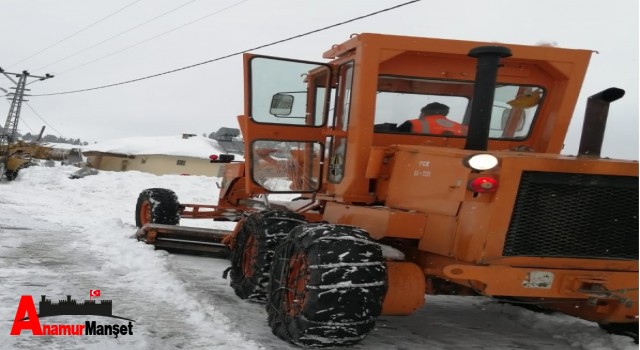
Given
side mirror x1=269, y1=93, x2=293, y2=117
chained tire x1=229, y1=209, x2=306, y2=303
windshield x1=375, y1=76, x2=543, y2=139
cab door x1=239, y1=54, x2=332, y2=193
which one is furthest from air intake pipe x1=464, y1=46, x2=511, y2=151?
side mirror x1=269, y1=93, x2=293, y2=117

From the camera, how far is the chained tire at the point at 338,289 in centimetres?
399

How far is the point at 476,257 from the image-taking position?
4.15 meters

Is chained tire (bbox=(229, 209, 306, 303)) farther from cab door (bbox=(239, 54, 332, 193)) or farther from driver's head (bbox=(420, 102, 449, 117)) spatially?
driver's head (bbox=(420, 102, 449, 117))

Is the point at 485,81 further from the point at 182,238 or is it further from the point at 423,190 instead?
the point at 182,238

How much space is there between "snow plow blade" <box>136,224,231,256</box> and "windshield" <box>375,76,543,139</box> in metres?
3.81

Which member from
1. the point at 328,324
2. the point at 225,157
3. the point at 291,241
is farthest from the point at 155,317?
the point at 225,157

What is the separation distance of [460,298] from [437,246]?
301 cm

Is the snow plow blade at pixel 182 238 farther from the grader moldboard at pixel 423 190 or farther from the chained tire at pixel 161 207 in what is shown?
the grader moldboard at pixel 423 190

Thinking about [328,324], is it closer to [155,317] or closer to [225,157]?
[155,317]
